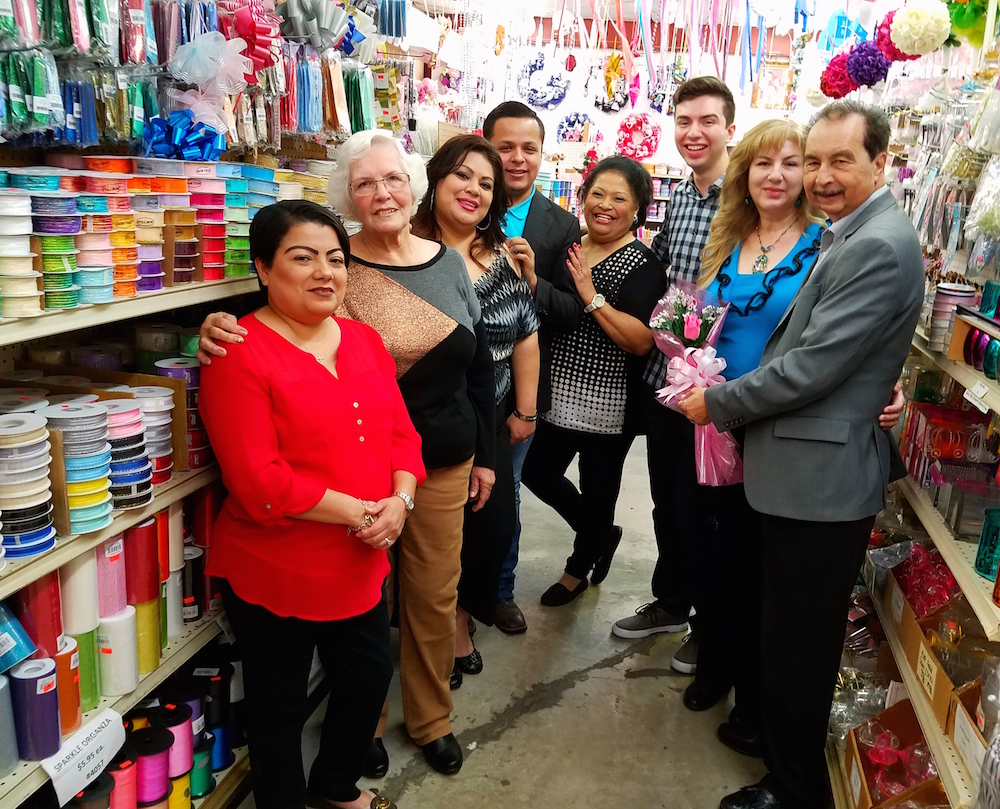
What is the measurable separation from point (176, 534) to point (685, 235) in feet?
6.41

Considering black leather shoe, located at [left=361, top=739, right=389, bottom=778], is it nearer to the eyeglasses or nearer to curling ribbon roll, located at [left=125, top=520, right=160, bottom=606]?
curling ribbon roll, located at [left=125, top=520, right=160, bottom=606]

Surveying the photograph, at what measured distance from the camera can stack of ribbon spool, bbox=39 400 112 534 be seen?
1584 mm

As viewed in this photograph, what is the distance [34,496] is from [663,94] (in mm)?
8695

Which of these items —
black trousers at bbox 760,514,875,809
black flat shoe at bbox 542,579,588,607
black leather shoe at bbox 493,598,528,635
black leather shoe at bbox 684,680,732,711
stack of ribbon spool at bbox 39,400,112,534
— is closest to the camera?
stack of ribbon spool at bbox 39,400,112,534

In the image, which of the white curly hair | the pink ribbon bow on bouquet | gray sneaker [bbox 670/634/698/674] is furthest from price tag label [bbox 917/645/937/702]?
the white curly hair

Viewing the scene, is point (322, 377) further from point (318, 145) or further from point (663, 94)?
point (663, 94)

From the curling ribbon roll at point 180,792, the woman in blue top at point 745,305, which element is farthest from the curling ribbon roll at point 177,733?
the woman in blue top at point 745,305

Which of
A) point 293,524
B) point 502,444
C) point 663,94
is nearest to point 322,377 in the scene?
point 293,524

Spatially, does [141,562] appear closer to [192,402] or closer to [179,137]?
[192,402]

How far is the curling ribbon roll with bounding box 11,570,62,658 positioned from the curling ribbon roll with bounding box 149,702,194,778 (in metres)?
0.50

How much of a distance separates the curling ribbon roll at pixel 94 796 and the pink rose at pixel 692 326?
6.14 ft

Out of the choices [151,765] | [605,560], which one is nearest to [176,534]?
[151,765]

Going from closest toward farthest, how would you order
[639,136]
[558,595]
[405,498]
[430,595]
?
[405,498], [430,595], [558,595], [639,136]

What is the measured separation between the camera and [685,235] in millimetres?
2959
